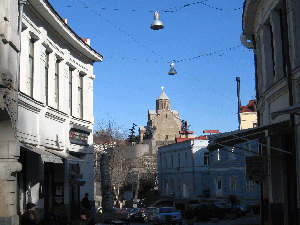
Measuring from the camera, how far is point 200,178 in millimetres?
55969

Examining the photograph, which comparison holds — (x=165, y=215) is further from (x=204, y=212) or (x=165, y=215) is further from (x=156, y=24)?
(x=156, y=24)

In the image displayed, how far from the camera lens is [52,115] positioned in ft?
71.7

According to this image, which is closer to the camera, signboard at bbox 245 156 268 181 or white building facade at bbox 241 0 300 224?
white building facade at bbox 241 0 300 224

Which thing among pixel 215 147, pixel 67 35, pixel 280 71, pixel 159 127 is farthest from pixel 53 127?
pixel 159 127

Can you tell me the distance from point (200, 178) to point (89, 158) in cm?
3016

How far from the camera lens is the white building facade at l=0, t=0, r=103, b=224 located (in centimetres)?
1817

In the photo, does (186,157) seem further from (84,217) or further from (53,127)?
(84,217)

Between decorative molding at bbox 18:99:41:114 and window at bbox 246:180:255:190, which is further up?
decorative molding at bbox 18:99:41:114

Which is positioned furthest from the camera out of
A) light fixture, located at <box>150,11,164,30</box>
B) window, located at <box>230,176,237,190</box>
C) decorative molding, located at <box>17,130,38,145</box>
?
window, located at <box>230,176,237,190</box>

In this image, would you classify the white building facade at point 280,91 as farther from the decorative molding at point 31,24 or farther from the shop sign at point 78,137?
the shop sign at point 78,137

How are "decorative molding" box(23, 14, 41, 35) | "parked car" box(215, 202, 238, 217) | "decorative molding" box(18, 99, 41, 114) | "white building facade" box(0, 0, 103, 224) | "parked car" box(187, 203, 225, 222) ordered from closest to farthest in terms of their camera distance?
"decorative molding" box(18, 99, 41, 114), "white building facade" box(0, 0, 103, 224), "decorative molding" box(23, 14, 41, 35), "parked car" box(187, 203, 225, 222), "parked car" box(215, 202, 238, 217)

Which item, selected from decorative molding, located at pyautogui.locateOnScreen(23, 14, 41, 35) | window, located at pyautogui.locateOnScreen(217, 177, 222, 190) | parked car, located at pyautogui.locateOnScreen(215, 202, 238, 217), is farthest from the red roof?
decorative molding, located at pyautogui.locateOnScreen(23, 14, 41, 35)

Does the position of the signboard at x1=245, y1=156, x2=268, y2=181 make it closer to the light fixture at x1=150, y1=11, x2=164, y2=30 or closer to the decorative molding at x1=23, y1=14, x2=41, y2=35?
the light fixture at x1=150, y1=11, x2=164, y2=30

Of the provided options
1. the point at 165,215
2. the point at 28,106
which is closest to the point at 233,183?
the point at 165,215
